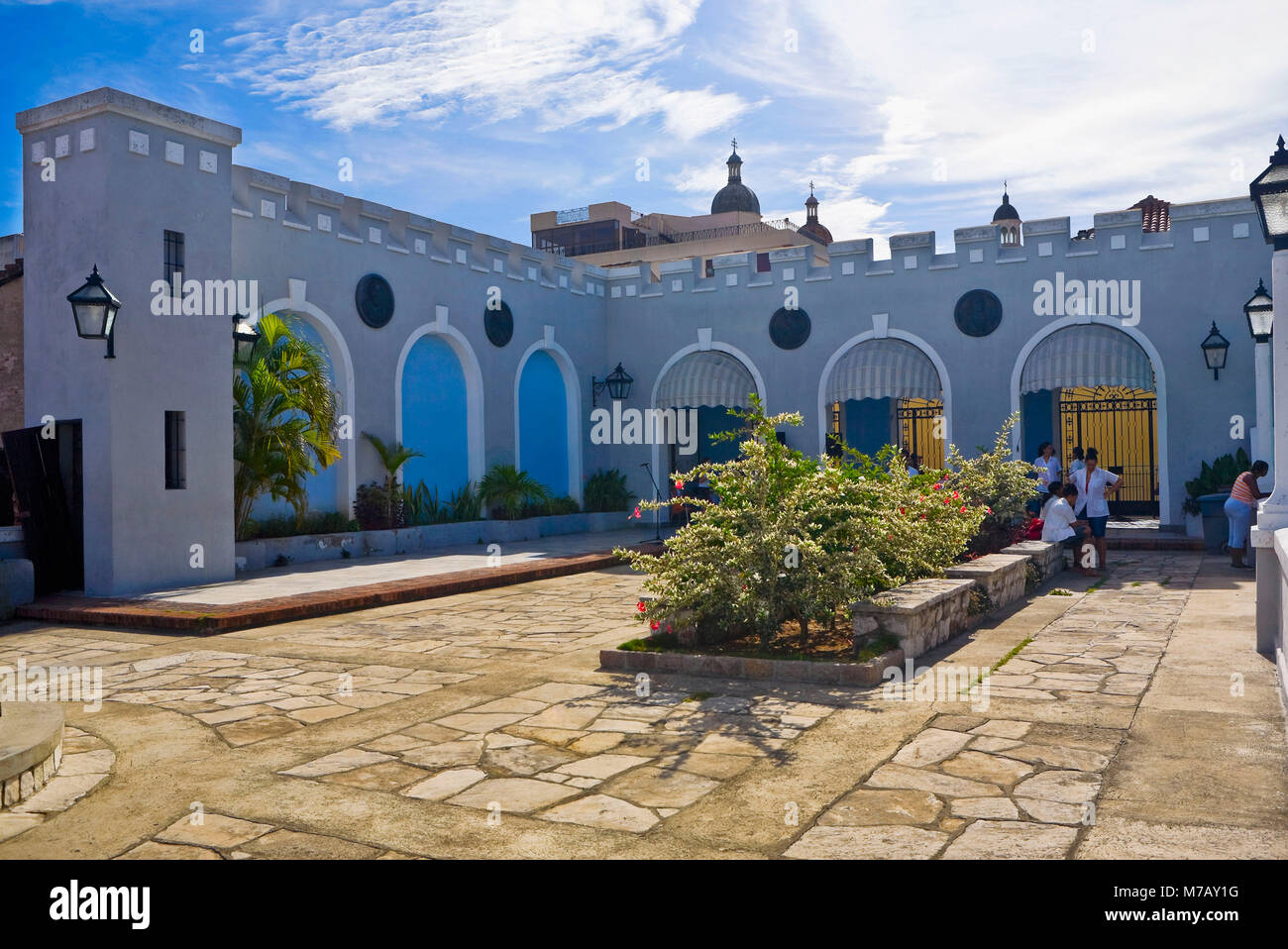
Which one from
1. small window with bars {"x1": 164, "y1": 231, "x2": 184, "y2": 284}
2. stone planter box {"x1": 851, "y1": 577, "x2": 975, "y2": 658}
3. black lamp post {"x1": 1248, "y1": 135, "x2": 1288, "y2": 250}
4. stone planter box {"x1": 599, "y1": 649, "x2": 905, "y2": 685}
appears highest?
small window with bars {"x1": 164, "y1": 231, "x2": 184, "y2": 284}

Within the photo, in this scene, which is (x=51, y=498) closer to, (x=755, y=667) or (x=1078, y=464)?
(x=755, y=667)

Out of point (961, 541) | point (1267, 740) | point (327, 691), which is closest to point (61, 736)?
point (327, 691)

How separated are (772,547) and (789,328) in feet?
46.1

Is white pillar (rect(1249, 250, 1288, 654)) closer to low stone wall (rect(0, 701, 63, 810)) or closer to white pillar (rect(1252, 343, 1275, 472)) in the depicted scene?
low stone wall (rect(0, 701, 63, 810))

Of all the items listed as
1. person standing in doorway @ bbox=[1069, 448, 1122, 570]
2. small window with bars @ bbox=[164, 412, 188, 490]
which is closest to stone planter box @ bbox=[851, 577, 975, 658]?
person standing in doorway @ bbox=[1069, 448, 1122, 570]

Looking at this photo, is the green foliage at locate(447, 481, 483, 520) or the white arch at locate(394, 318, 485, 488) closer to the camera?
the green foliage at locate(447, 481, 483, 520)

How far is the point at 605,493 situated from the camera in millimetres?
21109

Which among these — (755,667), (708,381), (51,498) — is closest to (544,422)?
(708,381)

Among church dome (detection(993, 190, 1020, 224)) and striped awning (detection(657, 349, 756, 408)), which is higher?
church dome (detection(993, 190, 1020, 224))

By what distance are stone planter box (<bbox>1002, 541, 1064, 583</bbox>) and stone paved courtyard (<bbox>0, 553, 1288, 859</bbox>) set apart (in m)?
2.99

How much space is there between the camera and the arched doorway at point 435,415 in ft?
56.5

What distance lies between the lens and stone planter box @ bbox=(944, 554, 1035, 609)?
911 centimetres

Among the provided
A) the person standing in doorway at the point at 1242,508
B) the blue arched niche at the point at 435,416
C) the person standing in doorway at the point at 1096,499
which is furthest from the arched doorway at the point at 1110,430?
the blue arched niche at the point at 435,416
